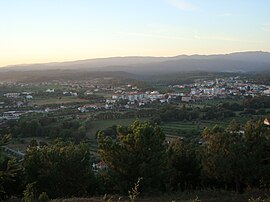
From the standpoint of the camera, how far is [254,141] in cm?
1353

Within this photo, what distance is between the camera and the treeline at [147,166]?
1286 cm

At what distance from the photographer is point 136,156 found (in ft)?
43.2

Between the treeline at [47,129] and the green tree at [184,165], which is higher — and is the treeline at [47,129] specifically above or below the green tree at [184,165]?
below

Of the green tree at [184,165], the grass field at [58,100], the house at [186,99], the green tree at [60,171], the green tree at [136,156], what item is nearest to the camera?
the green tree at [136,156]

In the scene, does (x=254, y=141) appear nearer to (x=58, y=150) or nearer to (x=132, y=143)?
(x=132, y=143)

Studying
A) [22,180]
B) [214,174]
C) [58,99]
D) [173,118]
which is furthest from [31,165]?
[58,99]

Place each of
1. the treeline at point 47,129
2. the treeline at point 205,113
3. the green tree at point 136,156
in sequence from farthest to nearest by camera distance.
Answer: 1. the treeline at point 205,113
2. the treeline at point 47,129
3. the green tree at point 136,156

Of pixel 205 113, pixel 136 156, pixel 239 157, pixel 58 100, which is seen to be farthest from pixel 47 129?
pixel 58 100

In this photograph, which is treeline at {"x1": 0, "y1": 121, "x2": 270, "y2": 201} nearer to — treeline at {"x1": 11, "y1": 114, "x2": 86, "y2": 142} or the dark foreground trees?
the dark foreground trees

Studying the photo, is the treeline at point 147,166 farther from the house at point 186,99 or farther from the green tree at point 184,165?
the house at point 186,99

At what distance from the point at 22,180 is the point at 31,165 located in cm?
61

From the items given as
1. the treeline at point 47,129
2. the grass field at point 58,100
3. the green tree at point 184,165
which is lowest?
the grass field at point 58,100

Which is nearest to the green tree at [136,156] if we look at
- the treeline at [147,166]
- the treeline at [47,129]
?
the treeline at [147,166]

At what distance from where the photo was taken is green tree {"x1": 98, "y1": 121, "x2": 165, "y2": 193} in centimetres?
1279
